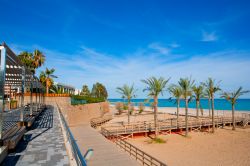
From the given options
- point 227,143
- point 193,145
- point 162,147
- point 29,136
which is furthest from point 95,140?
point 227,143

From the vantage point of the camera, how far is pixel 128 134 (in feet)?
88.7

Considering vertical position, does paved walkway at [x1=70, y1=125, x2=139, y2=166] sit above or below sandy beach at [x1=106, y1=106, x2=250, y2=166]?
above

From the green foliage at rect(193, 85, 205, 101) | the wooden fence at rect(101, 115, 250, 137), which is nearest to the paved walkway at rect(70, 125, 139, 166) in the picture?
the wooden fence at rect(101, 115, 250, 137)

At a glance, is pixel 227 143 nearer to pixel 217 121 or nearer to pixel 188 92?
pixel 188 92

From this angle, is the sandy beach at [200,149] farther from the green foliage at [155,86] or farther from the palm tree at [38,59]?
the palm tree at [38,59]

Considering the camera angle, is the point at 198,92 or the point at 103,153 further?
the point at 198,92

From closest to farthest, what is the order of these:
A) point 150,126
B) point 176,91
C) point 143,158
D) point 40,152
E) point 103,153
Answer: point 40,152 → point 143,158 → point 103,153 → point 150,126 → point 176,91

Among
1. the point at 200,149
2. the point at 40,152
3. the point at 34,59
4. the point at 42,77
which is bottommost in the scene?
the point at 200,149

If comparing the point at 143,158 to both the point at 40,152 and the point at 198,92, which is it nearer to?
the point at 40,152

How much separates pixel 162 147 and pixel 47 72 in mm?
28147

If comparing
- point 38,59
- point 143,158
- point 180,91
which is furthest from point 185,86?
point 38,59

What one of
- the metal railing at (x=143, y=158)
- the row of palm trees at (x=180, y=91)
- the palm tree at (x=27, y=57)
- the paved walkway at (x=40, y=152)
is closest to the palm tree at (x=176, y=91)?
the row of palm trees at (x=180, y=91)

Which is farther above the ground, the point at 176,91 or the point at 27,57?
the point at 27,57

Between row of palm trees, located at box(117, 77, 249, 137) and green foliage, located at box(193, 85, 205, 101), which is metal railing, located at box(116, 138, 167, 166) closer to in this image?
row of palm trees, located at box(117, 77, 249, 137)
